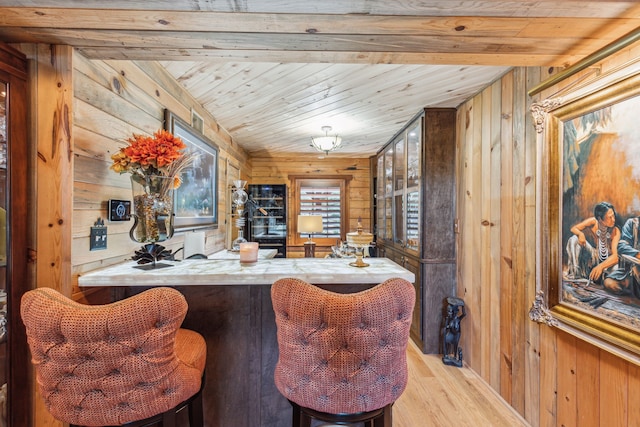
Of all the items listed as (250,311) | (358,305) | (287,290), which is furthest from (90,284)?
(358,305)

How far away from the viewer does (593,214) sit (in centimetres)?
145

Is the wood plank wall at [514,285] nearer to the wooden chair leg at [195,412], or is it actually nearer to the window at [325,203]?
the wooden chair leg at [195,412]

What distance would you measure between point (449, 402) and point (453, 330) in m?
0.65

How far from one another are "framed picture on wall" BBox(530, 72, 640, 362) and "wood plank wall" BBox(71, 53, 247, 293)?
2.47 m

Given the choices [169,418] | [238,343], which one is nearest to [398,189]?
[238,343]

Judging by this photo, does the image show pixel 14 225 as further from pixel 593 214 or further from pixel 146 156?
pixel 593 214

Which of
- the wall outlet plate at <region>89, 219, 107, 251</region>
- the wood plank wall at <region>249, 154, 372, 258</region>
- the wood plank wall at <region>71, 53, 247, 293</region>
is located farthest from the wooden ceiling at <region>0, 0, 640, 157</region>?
the wood plank wall at <region>249, 154, 372, 258</region>

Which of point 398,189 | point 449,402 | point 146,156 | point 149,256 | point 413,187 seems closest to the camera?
point 146,156

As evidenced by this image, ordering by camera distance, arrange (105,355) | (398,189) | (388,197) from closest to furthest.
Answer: (105,355) < (398,189) < (388,197)

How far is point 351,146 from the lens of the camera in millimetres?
4621

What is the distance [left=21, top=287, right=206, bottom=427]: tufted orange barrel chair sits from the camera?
88cm

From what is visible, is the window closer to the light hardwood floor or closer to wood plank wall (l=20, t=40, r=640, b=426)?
wood plank wall (l=20, t=40, r=640, b=426)

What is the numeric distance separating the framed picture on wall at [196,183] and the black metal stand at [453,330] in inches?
97.3

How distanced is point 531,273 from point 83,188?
8.63 ft
